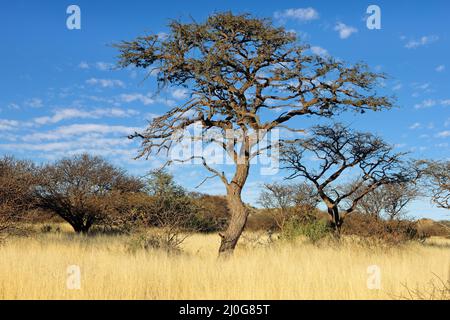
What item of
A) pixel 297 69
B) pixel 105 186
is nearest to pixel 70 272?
pixel 297 69

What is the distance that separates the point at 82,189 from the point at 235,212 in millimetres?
18035

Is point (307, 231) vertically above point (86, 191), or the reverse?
point (86, 191)

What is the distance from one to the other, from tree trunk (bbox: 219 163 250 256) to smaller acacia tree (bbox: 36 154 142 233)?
14.2 m

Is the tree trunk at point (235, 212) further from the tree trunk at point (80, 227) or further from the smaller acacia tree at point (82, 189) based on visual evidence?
the tree trunk at point (80, 227)

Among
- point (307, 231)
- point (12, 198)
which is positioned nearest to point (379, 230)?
point (307, 231)

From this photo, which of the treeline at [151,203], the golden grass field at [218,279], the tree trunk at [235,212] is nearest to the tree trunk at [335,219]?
the treeline at [151,203]

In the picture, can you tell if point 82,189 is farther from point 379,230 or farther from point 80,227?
point 379,230

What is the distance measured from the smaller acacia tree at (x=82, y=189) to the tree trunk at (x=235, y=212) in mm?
14154

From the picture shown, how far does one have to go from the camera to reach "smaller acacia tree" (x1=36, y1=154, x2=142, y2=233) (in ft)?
83.7

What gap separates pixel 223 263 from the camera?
10367 mm

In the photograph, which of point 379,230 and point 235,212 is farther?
point 379,230

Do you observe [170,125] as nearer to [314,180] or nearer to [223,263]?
[223,263]

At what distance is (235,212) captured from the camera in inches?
482
